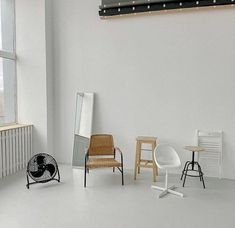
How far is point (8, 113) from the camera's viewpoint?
209 inches

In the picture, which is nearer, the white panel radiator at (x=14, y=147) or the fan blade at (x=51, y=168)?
the fan blade at (x=51, y=168)

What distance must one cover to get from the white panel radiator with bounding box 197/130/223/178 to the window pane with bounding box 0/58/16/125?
355 centimetres

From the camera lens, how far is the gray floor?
118 inches

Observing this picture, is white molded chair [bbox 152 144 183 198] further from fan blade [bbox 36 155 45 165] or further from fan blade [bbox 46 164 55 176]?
fan blade [bbox 36 155 45 165]

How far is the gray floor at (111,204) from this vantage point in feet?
9.80

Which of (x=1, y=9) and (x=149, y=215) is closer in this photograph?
(x=149, y=215)

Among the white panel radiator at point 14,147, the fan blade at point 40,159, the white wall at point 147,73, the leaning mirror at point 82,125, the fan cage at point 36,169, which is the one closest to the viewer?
the fan cage at point 36,169

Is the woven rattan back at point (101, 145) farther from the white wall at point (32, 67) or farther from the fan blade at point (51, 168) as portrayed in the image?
the white wall at point (32, 67)

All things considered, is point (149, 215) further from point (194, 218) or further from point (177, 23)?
point (177, 23)

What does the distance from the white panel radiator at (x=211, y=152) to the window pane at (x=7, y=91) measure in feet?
11.6

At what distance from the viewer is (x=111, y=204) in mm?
3459

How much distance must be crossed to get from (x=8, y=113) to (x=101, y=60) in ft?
6.88

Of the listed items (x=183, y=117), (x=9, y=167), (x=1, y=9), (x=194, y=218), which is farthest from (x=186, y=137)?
(x=1, y=9)

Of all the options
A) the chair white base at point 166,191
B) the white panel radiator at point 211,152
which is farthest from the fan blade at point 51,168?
the white panel radiator at point 211,152
